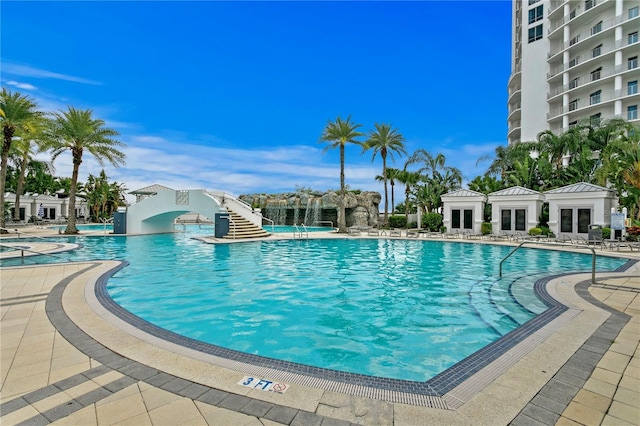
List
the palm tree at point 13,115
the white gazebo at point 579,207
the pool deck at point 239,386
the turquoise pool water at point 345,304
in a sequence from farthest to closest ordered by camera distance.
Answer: the palm tree at point 13,115, the white gazebo at point 579,207, the turquoise pool water at point 345,304, the pool deck at point 239,386

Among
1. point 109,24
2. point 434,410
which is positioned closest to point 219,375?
point 434,410

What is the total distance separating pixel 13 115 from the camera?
19922mm

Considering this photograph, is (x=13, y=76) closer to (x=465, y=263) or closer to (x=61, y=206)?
(x=465, y=263)

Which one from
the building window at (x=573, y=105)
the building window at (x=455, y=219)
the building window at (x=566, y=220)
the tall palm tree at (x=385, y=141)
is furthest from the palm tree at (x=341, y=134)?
the building window at (x=573, y=105)

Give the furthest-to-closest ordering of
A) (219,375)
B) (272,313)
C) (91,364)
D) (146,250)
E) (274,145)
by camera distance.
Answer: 1. (274,145)
2. (146,250)
3. (272,313)
4. (91,364)
5. (219,375)

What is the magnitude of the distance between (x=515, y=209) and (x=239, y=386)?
25.5 meters

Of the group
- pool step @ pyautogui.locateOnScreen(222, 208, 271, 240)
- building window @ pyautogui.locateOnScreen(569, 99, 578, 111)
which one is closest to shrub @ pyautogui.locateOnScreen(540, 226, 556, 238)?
pool step @ pyautogui.locateOnScreen(222, 208, 271, 240)

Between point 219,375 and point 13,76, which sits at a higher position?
point 13,76

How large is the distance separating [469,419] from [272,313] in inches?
165

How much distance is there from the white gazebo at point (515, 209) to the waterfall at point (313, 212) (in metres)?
20.8

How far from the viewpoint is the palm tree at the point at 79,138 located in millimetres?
20969

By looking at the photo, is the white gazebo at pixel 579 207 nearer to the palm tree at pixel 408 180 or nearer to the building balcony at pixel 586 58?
the palm tree at pixel 408 180

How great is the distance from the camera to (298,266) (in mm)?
11281

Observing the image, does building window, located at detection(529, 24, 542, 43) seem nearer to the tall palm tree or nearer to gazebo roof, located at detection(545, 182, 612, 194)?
the tall palm tree
